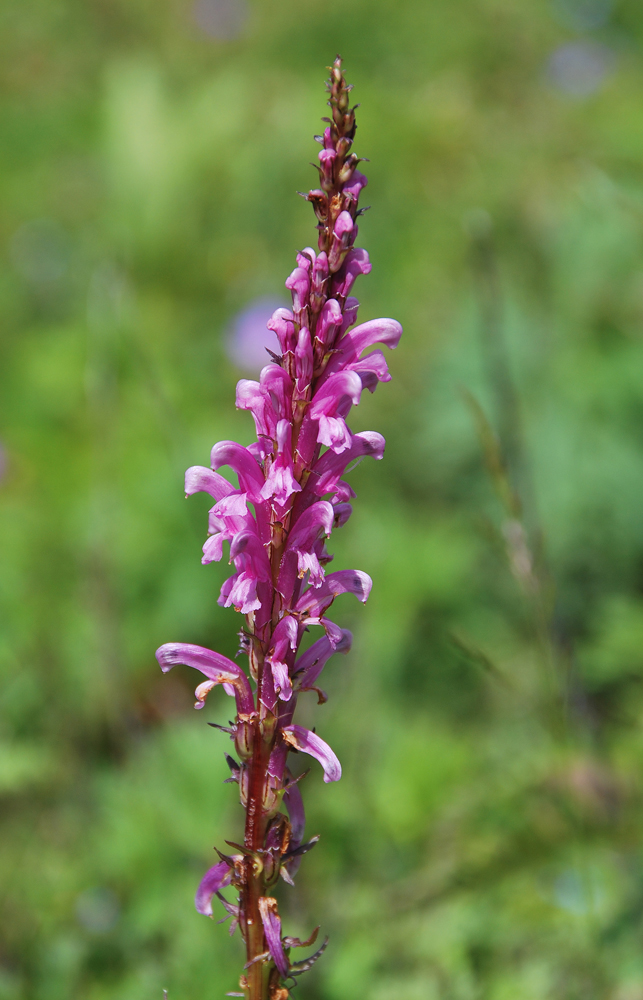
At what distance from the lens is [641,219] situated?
302 cm

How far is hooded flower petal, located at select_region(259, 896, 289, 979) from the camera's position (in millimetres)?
1360

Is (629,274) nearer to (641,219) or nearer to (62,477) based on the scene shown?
(641,219)

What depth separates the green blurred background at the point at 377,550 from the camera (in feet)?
8.36

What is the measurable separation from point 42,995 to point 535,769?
1.63 m

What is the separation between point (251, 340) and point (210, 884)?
4.51m

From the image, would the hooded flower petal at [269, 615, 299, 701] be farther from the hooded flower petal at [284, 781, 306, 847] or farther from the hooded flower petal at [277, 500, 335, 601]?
the hooded flower petal at [284, 781, 306, 847]

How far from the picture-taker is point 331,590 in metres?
1.40

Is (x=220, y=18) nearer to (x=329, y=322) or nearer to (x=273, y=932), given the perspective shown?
(x=329, y=322)

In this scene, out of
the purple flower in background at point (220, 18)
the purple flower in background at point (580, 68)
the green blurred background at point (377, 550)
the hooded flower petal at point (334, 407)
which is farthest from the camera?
the purple flower in background at point (220, 18)

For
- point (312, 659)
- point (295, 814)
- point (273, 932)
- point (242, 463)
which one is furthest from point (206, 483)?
point (273, 932)

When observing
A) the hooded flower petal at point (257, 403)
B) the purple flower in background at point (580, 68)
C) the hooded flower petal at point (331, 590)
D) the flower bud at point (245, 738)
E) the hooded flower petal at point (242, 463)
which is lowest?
the flower bud at point (245, 738)

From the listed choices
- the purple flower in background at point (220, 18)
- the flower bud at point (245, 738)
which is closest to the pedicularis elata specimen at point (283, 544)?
the flower bud at point (245, 738)

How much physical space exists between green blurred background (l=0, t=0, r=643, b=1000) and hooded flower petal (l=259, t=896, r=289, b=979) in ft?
2.74

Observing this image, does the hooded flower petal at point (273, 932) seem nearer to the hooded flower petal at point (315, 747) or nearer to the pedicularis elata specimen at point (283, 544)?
the pedicularis elata specimen at point (283, 544)
